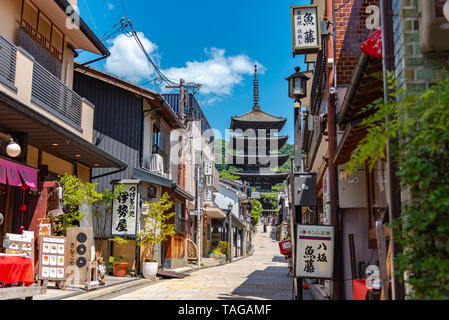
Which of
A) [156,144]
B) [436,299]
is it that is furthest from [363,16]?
→ [156,144]

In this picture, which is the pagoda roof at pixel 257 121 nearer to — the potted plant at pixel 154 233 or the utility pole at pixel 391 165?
the potted plant at pixel 154 233

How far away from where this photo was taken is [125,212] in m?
18.6

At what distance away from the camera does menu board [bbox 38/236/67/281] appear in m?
11.7

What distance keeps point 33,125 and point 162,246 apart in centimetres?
1204

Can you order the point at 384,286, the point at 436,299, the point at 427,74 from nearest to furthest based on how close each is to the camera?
the point at 436,299, the point at 427,74, the point at 384,286

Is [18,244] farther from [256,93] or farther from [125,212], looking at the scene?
[256,93]

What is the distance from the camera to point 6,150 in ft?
37.5

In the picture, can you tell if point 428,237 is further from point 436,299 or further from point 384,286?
point 384,286

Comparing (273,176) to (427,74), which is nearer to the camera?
(427,74)

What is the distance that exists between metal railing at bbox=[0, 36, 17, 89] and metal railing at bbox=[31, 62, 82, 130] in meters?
1.26

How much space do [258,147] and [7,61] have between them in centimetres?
7260

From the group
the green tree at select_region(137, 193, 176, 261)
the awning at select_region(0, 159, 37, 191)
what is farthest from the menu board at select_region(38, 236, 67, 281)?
the green tree at select_region(137, 193, 176, 261)

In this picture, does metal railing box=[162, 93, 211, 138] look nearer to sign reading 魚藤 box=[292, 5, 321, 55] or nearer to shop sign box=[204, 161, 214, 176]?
shop sign box=[204, 161, 214, 176]

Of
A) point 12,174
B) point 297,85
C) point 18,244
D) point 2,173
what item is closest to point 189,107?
point 297,85
